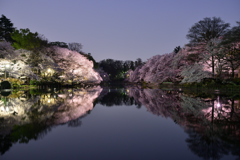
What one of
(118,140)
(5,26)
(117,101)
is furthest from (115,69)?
(118,140)

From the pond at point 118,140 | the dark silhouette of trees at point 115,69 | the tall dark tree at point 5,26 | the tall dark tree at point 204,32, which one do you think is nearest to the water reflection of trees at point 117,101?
the pond at point 118,140

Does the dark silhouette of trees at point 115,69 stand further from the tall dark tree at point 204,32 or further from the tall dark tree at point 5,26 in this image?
the tall dark tree at point 204,32

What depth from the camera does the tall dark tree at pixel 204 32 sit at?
108 feet

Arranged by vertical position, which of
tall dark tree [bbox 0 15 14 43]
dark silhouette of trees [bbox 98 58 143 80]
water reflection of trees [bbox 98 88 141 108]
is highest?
tall dark tree [bbox 0 15 14 43]

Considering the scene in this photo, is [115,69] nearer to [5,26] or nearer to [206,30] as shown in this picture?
[5,26]

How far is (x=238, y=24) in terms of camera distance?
23531 millimetres

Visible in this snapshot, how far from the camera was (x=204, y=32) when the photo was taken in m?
34.0

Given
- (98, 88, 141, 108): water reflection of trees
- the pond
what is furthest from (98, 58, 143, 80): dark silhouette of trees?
the pond

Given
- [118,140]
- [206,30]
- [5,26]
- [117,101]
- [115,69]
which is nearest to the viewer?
[118,140]

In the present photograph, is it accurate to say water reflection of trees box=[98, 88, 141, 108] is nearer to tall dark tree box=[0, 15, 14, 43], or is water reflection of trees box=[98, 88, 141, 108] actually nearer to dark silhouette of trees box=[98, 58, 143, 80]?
tall dark tree box=[0, 15, 14, 43]

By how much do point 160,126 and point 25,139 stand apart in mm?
4037

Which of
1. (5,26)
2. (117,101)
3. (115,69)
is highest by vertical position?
(5,26)

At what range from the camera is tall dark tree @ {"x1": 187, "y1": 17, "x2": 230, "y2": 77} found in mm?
32812

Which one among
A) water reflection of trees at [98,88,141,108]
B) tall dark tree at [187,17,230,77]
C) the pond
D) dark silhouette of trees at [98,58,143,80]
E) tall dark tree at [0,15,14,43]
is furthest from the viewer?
dark silhouette of trees at [98,58,143,80]
